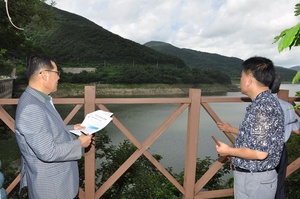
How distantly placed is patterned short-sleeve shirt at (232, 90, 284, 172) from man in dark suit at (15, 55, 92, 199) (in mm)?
1168

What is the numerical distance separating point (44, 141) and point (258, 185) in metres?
1.53

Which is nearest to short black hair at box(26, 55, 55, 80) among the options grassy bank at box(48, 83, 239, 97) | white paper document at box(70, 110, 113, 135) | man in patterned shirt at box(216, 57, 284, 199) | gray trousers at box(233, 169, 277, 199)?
white paper document at box(70, 110, 113, 135)

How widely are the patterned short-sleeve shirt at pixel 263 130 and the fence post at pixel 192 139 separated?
1.00 metres

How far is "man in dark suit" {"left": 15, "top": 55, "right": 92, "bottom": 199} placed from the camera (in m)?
1.62

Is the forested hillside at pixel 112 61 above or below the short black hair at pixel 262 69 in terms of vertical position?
above

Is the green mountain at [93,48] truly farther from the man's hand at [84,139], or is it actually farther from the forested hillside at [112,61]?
the man's hand at [84,139]

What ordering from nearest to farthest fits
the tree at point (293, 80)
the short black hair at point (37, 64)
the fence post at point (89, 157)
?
the tree at point (293, 80) → the short black hair at point (37, 64) → the fence post at point (89, 157)

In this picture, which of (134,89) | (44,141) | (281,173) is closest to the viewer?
(44,141)

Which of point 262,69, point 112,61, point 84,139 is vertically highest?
point 112,61

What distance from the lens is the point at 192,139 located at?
2926 millimetres

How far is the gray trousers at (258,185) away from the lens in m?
1.88

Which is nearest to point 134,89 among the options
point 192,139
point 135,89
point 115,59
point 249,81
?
point 135,89

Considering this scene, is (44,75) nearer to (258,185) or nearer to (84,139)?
(84,139)

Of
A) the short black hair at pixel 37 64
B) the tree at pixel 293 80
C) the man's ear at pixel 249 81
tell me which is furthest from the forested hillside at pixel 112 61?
the man's ear at pixel 249 81
